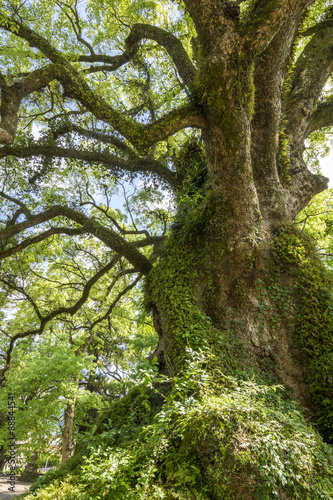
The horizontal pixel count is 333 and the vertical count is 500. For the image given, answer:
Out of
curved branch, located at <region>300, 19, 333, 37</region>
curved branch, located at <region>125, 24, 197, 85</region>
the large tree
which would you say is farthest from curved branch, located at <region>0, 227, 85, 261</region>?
curved branch, located at <region>300, 19, 333, 37</region>

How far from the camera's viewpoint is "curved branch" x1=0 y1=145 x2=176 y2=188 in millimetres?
5732

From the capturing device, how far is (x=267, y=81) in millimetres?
5078

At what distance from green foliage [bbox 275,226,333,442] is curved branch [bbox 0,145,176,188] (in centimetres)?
347

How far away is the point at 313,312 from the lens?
416cm

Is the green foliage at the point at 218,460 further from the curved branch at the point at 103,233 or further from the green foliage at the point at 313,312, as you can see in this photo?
the curved branch at the point at 103,233

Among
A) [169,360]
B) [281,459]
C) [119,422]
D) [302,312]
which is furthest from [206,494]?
[302,312]

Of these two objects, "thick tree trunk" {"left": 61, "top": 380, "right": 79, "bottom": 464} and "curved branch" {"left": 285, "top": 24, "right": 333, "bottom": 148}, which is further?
"thick tree trunk" {"left": 61, "top": 380, "right": 79, "bottom": 464}

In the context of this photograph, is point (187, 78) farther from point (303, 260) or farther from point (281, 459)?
point (281, 459)

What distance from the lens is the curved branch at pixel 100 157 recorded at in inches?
226

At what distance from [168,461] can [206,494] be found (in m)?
0.43

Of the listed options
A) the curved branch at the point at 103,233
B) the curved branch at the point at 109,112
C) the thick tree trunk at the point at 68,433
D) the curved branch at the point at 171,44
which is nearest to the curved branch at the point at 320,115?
the curved branch at the point at 171,44

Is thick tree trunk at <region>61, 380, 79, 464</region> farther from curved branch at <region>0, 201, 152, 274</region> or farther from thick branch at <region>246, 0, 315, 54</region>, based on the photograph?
thick branch at <region>246, 0, 315, 54</region>

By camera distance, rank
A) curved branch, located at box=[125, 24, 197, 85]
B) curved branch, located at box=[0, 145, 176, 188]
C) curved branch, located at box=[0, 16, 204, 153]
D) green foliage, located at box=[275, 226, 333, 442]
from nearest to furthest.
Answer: green foliage, located at box=[275, 226, 333, 442] → curved branch, located at box=[0, 16, 204, 153] → curved branch, located at box=[0, 145, 176, 188] → curved branch, located at box=[125, 24, 197, 85]

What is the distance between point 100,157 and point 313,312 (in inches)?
212
